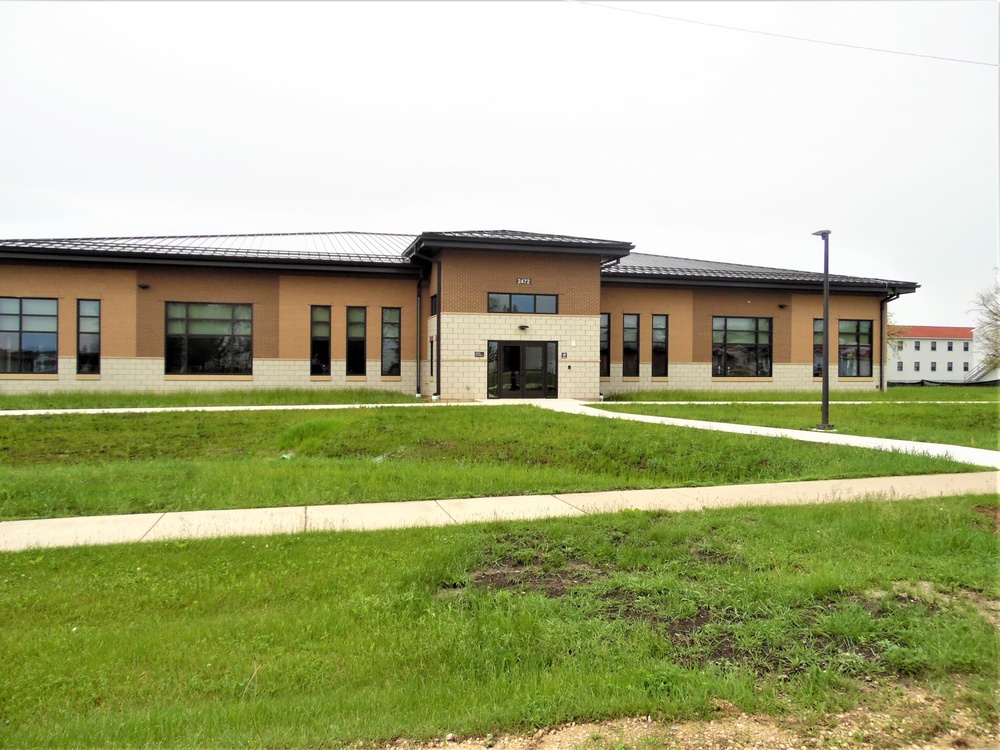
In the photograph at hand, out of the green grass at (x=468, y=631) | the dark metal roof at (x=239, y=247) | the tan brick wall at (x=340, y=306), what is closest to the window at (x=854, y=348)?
the tan brick wall at (x=340, y=306)

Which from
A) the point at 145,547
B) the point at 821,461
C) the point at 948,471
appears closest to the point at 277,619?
the point at 145,547

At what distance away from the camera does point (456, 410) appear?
1980 cm

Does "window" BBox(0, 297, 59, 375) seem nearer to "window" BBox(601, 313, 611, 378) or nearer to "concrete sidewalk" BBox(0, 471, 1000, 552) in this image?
"concrete sidewalk" BBox(0, 471, 1000, 552)

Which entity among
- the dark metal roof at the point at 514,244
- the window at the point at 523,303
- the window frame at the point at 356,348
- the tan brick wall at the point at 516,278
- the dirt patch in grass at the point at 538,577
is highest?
the dark metal roof at the point at 514,244

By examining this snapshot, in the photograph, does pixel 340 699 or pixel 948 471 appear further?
pixel 948 471

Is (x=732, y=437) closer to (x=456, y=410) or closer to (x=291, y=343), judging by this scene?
(x=456, y=410)

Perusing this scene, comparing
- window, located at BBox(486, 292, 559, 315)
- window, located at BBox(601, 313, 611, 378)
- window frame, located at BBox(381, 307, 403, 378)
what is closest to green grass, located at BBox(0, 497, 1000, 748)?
window, located at BBox(486, 292, 559, 315)

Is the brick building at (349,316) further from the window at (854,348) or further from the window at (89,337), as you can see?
the window at (854,348)

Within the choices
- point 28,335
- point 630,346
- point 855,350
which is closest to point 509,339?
point 630,346

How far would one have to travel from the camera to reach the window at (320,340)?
95.6 feet

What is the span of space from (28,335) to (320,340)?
36.1ft

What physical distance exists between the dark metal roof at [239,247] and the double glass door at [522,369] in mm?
5923

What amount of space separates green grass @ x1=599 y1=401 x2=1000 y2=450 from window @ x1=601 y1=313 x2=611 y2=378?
7.76 meters

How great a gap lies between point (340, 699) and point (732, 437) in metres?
11.7
